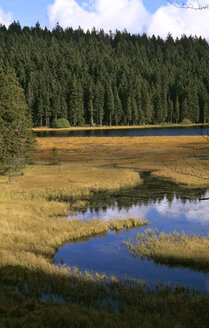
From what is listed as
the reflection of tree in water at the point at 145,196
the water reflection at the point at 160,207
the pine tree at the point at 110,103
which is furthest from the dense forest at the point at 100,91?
the water reflection at the point at 160,207

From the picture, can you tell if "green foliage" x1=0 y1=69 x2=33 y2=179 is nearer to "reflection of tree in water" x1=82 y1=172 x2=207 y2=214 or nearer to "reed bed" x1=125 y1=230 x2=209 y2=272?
"reflection of tree in water" x1=82 y1=172 x2=207 y2=214

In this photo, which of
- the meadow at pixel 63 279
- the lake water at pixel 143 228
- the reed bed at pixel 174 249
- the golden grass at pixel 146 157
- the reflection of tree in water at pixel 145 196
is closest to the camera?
the meadow at pixel 63 279

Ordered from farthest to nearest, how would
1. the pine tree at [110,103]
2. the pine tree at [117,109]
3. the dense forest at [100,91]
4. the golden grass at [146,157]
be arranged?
the pine tree at [117,109]
the pine tree at [110,103]
the dense forest at [100,91]
the golden grass at [146,157]

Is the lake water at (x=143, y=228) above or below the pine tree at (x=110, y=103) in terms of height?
below

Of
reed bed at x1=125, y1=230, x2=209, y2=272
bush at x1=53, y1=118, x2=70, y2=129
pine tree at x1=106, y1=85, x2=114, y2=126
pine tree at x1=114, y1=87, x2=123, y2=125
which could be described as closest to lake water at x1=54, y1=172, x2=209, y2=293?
reed bed at x1=125, y1=230, x2=209, y2=272

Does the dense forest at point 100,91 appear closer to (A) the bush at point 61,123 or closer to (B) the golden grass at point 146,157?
(A) the bush at point 61,123

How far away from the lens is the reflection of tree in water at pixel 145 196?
24.5 m

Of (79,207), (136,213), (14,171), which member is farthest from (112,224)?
(14,171)

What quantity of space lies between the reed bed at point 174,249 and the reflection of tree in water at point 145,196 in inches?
276

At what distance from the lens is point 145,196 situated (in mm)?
26812

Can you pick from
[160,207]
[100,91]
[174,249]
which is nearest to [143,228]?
[174,249]

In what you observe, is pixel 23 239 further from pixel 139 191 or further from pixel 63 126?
pixel 63 126

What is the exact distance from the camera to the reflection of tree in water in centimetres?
2447

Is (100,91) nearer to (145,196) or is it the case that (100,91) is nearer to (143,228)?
(145,196)
